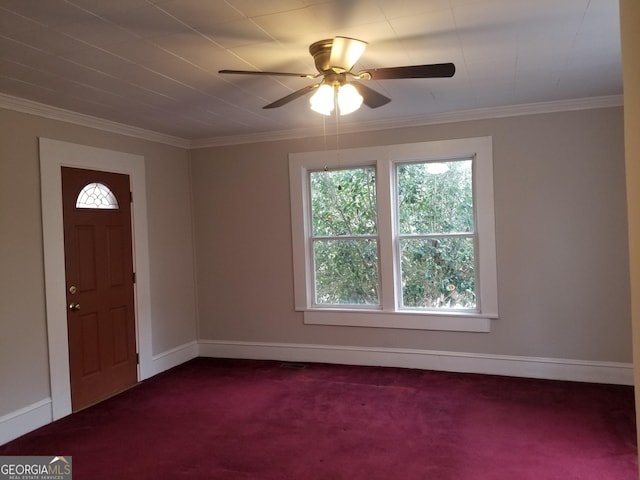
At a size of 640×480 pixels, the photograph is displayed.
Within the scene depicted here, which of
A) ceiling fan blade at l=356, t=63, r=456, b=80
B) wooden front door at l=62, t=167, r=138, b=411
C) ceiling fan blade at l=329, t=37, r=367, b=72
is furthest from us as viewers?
wooden front door at l=62, t=167, r=138, b=411

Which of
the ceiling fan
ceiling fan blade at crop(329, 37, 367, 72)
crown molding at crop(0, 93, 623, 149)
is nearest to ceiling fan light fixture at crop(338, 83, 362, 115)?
the ceiling fan

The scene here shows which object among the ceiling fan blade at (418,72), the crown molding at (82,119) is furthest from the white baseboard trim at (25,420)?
the ceiling fan blade at (418,72)

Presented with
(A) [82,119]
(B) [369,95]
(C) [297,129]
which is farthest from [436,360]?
(A) [82,119]

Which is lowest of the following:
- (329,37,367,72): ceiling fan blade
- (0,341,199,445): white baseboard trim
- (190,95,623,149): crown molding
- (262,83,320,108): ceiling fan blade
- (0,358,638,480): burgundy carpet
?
(0,358,638,480): burgundy carpet

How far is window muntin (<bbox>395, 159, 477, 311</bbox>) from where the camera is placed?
4375 millimetres

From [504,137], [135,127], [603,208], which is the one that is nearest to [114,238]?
[135,127]

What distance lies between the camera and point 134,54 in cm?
262

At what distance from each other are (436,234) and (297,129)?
1.72 m

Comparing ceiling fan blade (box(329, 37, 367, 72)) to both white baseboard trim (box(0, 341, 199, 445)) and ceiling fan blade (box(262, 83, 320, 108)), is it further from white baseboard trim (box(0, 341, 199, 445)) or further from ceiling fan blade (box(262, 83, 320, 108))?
white baseboard trim (box(0, 341, 199, 445))

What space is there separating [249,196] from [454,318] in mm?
2425

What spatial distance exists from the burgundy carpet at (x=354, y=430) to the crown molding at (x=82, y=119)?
234 cm

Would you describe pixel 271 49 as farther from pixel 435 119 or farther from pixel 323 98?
pixel 435 119

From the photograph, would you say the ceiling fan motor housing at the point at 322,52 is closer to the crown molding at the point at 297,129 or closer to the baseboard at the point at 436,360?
the crown molding at the point at 297,129

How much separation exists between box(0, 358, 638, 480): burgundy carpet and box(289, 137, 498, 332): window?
673mm
